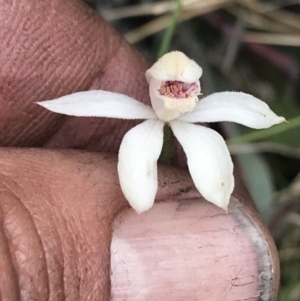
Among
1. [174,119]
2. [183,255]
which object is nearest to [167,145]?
[174,119]

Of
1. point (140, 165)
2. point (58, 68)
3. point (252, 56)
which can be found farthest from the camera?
point (252, 56)

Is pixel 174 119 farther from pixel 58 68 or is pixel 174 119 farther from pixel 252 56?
pixel 252 56

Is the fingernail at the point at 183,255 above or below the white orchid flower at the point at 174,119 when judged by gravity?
below

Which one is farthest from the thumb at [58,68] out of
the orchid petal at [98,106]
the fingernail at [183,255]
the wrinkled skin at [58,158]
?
the fingernail at [183,255]

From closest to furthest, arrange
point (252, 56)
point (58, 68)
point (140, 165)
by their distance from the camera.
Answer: point (140, 165)
point (58, 68)
point (252, 56)

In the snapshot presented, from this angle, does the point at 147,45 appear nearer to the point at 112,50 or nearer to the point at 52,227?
the point at 112,50

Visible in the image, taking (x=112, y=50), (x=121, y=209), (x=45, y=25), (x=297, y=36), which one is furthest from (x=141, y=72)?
(x=297, y=36)

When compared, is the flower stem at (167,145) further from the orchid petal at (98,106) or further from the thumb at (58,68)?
the thumb at (58,68)

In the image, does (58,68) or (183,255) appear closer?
(183,255)
